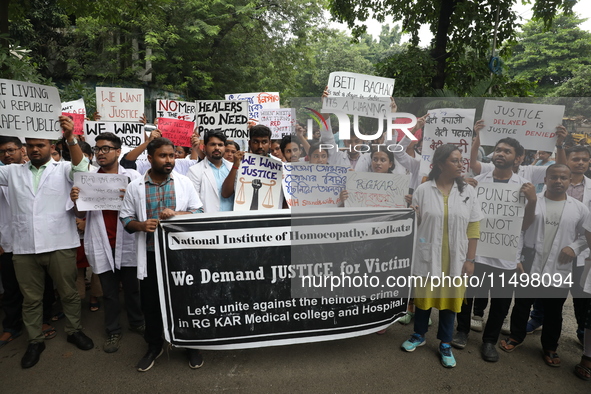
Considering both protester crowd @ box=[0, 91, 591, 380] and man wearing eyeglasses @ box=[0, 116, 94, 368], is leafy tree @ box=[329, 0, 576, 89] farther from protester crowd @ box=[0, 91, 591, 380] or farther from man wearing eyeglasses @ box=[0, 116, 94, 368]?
man wearing eyeglasses @ box=[0, 116, 94, 368]

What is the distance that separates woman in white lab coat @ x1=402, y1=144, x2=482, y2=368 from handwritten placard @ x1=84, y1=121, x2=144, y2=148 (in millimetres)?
3745

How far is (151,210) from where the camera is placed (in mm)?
3291

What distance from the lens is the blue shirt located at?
3908 millimetres

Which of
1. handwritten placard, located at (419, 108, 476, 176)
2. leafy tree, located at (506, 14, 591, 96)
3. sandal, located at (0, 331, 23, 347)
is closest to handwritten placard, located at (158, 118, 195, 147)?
sandal, located at (0, 331, 23, 347)

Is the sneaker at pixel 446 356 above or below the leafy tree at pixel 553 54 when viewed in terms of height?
below

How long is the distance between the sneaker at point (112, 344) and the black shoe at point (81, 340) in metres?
0.14

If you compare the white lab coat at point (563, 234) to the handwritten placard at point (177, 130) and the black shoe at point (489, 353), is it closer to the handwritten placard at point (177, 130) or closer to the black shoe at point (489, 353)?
the black shoe at point (489, 353)

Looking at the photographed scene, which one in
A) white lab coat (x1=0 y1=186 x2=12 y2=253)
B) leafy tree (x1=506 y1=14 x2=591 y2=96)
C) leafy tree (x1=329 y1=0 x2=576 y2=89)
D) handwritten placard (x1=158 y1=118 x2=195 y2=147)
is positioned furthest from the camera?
leafy tree (x1=506 y1=14 x2=591 y2=96)

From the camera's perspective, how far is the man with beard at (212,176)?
12.9 ft

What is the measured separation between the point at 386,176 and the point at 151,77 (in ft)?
60.2

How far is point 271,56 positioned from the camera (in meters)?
20.9

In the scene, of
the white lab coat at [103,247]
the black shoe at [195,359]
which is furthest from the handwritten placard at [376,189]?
the white lab coat at [103,247]

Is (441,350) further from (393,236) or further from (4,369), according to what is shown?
(4,369)

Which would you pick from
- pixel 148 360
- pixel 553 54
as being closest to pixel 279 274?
pixel 148 360
